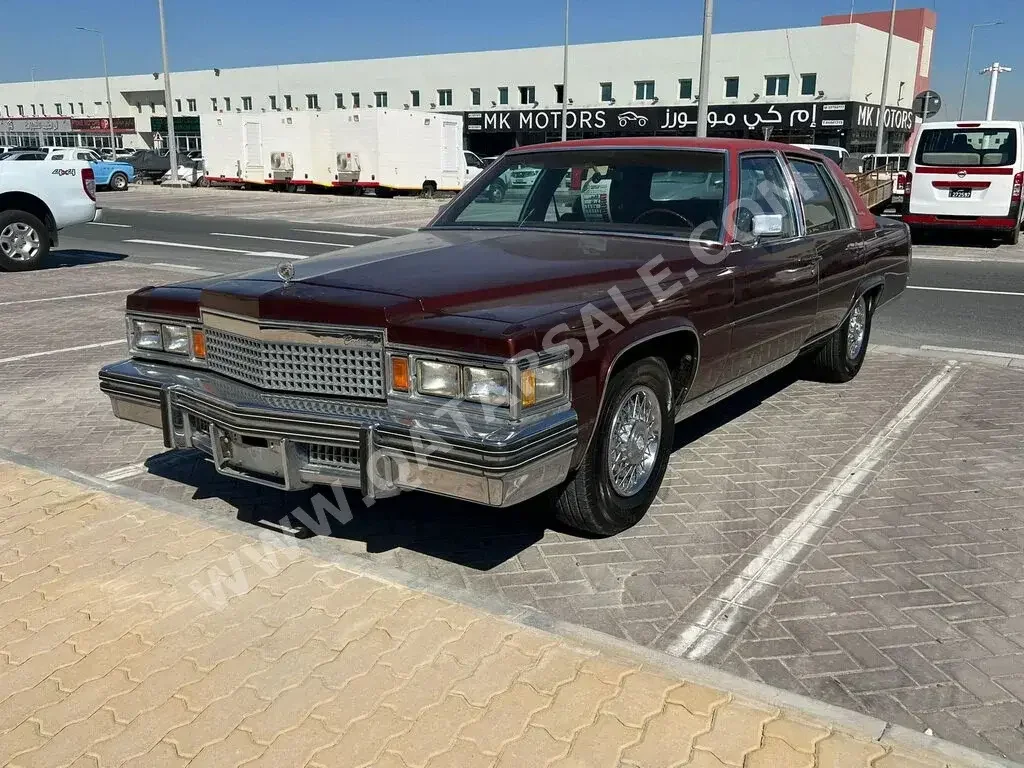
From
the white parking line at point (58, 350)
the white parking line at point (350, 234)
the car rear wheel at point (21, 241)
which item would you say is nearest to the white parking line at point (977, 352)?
the white parking line at point (58, 350)

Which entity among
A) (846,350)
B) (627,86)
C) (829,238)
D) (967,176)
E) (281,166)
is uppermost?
(627,86)

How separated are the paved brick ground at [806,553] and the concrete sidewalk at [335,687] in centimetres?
32

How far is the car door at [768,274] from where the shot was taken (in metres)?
4.76

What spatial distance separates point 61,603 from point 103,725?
2.92ft

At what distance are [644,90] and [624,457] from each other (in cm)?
5737

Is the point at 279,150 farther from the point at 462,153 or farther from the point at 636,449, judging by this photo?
the point at 636,449

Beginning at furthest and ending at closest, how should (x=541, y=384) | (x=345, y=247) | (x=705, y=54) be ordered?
(x=705, y=54) < (x=345, y=247) < (x=541, y=384)

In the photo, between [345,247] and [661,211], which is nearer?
[661,211]

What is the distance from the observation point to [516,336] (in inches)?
127

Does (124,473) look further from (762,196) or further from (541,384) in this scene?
(762,196)

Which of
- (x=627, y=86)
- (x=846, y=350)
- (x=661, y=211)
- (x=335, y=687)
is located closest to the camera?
(x=335, y=687)

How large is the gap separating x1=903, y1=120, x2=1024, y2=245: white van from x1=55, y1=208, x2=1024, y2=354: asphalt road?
0.65 meters

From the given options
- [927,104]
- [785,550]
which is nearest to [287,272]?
[785,550]

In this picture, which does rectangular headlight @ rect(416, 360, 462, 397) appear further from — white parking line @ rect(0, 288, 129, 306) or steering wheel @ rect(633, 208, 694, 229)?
white parking line @ rect(0, 288, 129, 306)
